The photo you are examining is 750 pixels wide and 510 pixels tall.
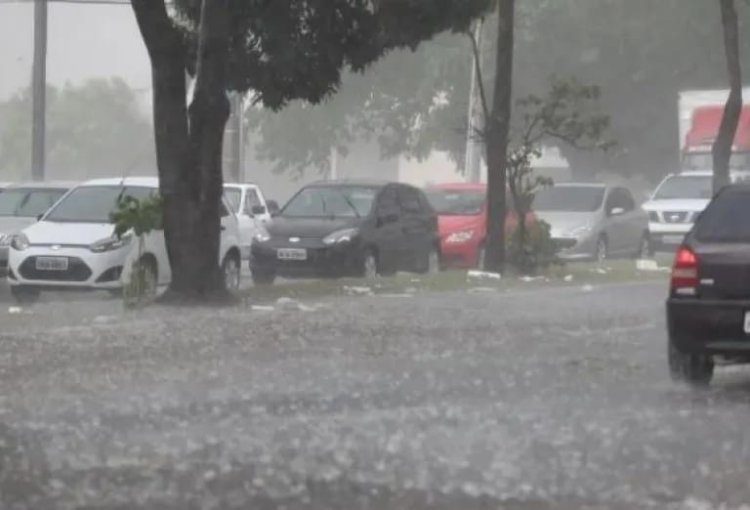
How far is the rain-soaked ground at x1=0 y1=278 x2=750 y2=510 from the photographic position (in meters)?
9.34

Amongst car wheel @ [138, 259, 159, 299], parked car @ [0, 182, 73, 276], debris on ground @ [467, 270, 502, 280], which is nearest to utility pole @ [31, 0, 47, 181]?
parked car @ [0, 182, 73, 276]

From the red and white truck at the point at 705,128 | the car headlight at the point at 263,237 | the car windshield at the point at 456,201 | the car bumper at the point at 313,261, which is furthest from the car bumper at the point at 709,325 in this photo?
the red and white truck at the point at 705,128

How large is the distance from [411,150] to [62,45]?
14.3 meters

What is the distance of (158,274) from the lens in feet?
79.0

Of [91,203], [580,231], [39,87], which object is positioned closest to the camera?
[91,203]

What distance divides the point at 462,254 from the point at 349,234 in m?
5.37

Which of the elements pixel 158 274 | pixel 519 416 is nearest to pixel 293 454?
pixel 519 416

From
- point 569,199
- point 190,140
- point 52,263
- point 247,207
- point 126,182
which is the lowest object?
point 52,263

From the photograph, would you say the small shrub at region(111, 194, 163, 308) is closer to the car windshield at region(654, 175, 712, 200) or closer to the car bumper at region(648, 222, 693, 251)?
the car bumper at region(648, 222, 693, 251)

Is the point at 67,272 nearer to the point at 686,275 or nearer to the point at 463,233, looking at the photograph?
the point at 463,233

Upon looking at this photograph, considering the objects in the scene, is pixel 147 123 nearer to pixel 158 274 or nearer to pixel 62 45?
pixel 62 45

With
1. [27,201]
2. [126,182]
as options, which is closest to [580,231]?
[27,201]

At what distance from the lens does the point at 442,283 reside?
1045 inches

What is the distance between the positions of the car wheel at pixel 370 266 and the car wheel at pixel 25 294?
17.7 ft
